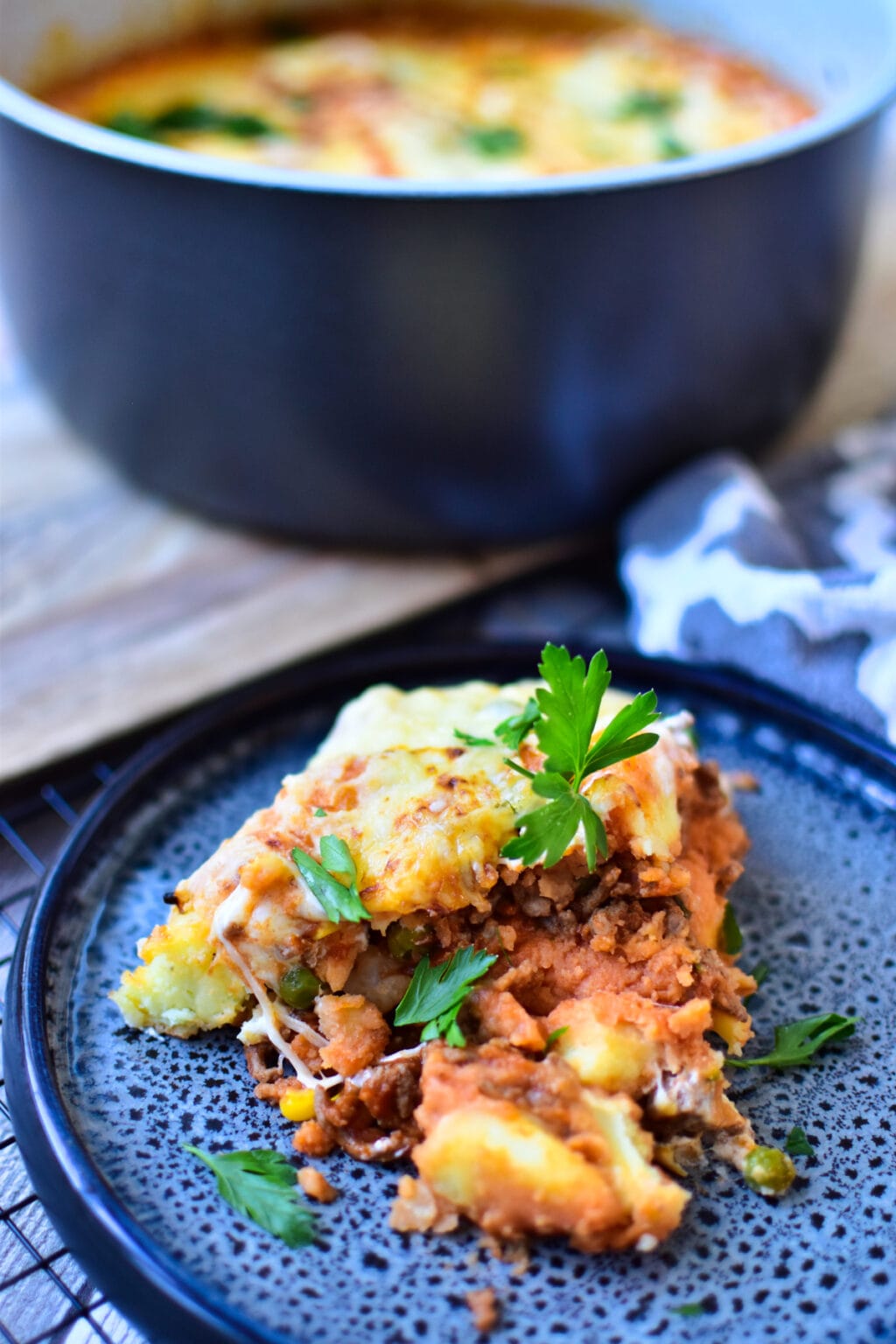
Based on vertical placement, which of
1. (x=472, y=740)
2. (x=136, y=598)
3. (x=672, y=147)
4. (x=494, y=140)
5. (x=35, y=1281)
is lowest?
(x=35, y=1281)

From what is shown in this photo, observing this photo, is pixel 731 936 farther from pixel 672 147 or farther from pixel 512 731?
pixel 672 147

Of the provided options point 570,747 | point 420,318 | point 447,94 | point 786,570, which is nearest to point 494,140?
point 447,94

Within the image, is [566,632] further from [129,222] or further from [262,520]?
[129,222]

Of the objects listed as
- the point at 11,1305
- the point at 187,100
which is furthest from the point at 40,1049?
the point at 187,100

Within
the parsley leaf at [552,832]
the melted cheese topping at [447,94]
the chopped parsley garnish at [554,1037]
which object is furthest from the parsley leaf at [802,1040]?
the melted cheese topping at [447,94]

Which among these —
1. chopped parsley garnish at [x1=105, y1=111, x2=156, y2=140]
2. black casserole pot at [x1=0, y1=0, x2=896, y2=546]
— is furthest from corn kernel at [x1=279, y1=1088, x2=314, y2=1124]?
chopped parsley garnish at [x1=105, y1=111, x2=156, y2=140]

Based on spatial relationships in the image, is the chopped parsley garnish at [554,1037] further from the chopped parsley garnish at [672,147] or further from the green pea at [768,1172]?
the chopped parsley garnish at [672,147]
